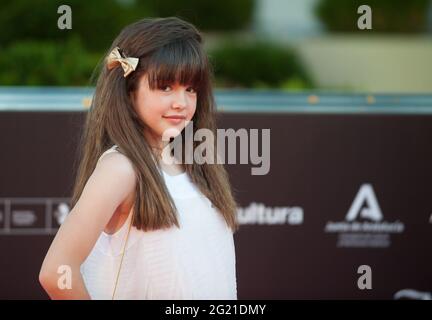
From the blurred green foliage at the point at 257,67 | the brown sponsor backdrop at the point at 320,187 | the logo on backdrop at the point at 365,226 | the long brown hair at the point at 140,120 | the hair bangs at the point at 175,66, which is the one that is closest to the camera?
the long brown hair at the point at 140,120

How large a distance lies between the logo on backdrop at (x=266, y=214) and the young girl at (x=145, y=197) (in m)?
2.27

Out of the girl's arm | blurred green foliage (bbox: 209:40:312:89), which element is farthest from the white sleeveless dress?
blurred green foliage (bbox: 209:40:312:89)

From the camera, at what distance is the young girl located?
7.62 ft

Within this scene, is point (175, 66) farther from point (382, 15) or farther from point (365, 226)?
point (382, 15)

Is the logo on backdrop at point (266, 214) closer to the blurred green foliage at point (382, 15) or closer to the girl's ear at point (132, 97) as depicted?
the girl's ear at point (132, 97)

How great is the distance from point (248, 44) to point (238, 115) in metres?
4.43

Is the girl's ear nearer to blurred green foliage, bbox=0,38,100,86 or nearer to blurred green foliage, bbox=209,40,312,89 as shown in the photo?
blurred green foliage, bbox=0,38,100,86

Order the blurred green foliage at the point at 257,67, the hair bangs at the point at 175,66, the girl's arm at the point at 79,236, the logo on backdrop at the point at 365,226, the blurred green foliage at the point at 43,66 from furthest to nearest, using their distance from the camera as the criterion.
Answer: the blurred green foliage at the point at 257,67 < the blurred green foliage at the point at 43,66 < the logo on backdrop at the point at 365,226 < the hair bangs at the point at 175,66 < the girl's arm at the point at 79,236

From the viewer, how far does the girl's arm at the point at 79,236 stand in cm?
229

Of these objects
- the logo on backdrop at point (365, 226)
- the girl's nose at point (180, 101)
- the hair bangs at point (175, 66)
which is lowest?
the logo on backdrop at point (365, 226)

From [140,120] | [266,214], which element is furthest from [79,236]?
[266,214]

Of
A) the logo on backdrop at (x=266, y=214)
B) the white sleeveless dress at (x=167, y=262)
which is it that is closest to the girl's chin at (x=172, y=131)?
the white sleeveless dress at (x=167, y=262)
